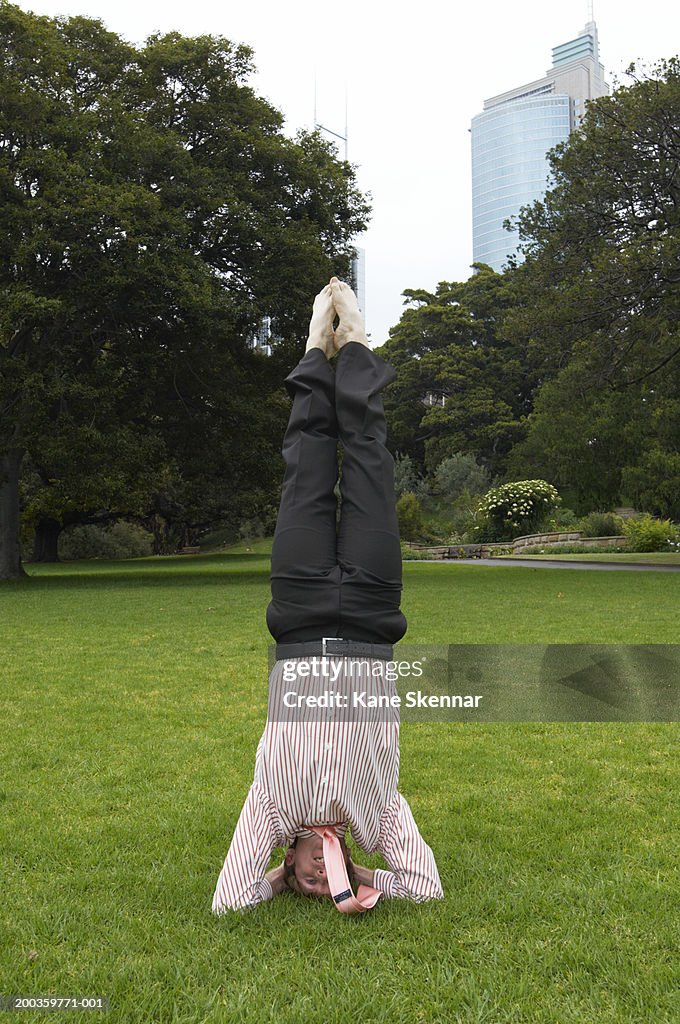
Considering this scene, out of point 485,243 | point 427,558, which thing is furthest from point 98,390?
point 485,243

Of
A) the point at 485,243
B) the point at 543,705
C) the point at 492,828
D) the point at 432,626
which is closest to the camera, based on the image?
the point at 492,828

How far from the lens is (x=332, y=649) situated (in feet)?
9.32

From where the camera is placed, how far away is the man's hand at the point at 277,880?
2.89 m

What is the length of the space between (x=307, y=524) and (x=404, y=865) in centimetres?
120

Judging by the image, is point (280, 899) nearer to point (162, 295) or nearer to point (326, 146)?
point (162, 295)

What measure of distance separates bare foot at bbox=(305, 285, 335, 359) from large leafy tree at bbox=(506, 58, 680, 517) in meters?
13.8

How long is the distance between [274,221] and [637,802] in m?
16.8

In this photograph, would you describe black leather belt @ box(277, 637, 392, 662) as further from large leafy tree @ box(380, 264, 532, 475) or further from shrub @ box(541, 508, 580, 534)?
large leafy tree @ box(380, 264, 532, 475)

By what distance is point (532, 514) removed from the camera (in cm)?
3378

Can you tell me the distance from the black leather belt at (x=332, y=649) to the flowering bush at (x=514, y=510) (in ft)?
102

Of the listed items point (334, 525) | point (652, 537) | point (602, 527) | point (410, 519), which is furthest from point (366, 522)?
point (410, 519)

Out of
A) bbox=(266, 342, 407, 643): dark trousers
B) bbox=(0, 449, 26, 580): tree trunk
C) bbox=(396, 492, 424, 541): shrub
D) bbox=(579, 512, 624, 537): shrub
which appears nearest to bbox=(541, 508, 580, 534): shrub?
bbox=(579, 512, 624, 537): shrub

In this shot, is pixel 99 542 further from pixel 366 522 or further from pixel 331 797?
pixel 331 797

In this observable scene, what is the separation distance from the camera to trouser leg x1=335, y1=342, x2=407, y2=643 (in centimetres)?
283
